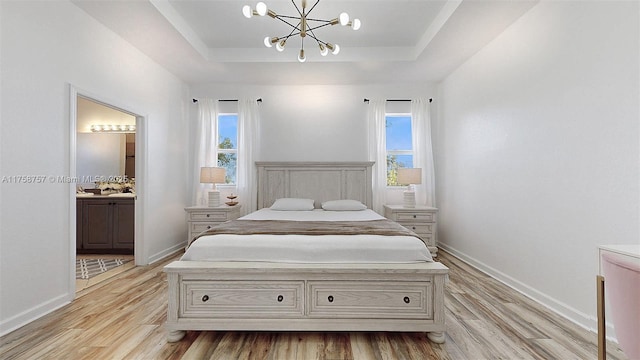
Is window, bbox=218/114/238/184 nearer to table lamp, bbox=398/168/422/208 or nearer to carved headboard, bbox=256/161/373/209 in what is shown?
carved headboard, bbox=256/161/373/209

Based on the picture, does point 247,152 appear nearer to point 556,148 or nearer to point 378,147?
point 378,147

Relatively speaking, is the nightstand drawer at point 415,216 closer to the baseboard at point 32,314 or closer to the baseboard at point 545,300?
the baseboard at point 545,300

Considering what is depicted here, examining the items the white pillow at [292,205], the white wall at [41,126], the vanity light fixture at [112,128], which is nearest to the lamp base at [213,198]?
the white pillow at [292,205]

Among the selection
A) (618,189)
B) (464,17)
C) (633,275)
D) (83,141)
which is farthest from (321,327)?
(83,141)

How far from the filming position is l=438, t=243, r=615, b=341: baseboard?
2.02 m

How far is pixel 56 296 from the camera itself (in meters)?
2.37

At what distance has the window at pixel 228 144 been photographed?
464 cm

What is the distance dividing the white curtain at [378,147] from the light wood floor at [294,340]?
224 centimetres

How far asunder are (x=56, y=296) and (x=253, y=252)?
1761mm

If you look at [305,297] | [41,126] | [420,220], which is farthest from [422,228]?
[41,126]

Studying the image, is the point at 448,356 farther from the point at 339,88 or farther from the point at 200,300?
the point at 339,88

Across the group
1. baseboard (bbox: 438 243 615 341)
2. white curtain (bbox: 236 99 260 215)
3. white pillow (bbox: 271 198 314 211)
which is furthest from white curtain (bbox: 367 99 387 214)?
white curtain (bbox: 236 99 260 215)

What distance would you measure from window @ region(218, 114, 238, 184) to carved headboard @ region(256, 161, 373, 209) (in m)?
0.51

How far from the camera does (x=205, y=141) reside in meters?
4.52
